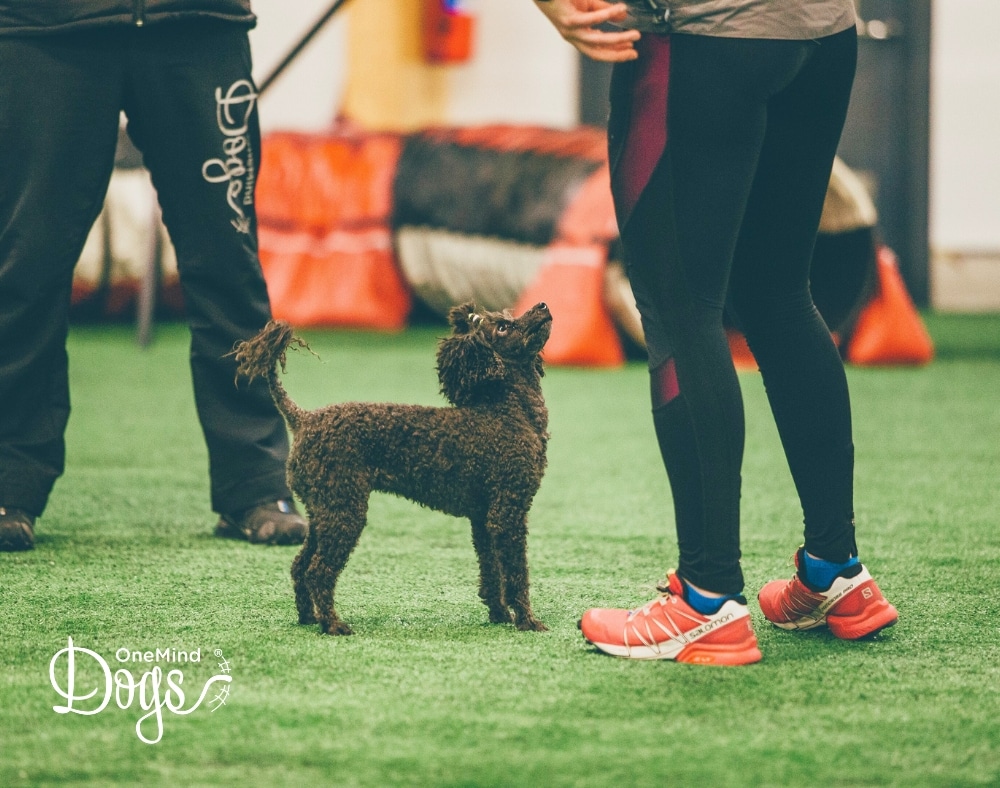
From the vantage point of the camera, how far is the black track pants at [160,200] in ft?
8.04

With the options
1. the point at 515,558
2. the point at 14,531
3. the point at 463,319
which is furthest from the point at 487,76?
the point at 515,558

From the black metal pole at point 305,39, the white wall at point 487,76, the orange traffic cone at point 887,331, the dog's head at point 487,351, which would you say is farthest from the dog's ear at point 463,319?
the white wall at point 487,76

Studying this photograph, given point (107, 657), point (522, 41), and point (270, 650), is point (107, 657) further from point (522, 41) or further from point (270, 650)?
point (522, 41)

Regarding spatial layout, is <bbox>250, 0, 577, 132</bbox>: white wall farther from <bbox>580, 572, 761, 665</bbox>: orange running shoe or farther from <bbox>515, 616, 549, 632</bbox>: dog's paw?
<bbox>580, 572, 761, 665</bbox>: orange running shoe

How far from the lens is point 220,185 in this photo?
2.55 m

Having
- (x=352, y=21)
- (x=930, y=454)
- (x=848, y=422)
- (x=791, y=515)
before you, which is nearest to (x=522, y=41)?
(x=352, y=21)

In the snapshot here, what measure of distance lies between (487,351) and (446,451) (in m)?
0.14

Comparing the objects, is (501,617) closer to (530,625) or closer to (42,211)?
(530,625)

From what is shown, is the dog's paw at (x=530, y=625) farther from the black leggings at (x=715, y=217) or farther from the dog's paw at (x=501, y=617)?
the black leggings at (x=715, y=217)

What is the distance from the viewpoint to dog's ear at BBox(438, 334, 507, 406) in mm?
1901

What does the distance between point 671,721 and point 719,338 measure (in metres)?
0.48

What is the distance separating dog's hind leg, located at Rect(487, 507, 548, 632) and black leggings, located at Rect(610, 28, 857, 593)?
0.76 feet

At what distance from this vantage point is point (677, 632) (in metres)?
1.79

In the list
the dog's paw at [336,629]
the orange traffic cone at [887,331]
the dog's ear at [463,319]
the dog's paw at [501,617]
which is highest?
the dog's ear at [463,319]
